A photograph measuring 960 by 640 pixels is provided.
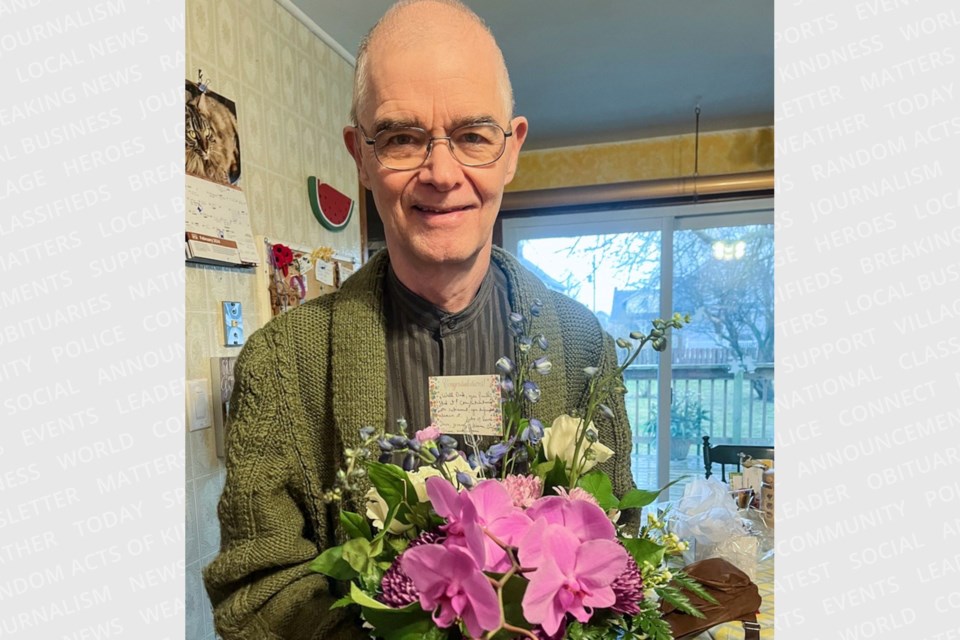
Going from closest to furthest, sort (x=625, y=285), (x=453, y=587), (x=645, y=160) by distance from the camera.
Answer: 1. (x=453, y=587)
2. (x=645, y=160)
3. (x=625, y=285)

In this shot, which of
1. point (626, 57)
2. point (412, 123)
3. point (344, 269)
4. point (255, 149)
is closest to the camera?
point (412, 123)

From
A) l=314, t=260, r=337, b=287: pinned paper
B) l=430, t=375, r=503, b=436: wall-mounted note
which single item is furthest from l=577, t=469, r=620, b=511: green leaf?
l=314, t=260, r=337, b=287: pinned paper

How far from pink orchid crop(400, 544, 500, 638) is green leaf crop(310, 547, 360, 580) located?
0.11 metres

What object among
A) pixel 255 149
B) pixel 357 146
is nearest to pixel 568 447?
pixel 357 146

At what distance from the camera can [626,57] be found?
7.73ft

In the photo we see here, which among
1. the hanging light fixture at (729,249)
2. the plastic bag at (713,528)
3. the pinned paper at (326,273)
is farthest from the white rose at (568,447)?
the hanging light fixture at (729,249)

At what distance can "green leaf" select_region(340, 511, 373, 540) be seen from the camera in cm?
51

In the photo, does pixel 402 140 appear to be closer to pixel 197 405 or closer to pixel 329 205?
pixel 197 405

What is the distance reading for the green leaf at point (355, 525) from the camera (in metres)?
0.51

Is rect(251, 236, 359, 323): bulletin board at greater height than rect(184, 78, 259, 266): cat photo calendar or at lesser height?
lesser

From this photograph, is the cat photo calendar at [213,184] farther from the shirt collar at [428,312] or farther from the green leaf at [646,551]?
the green leaf at [646,551]

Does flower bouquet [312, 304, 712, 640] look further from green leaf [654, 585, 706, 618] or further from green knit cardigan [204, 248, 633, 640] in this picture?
green knit cardigan [204, 248, 633, 640]

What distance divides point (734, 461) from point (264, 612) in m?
2.36

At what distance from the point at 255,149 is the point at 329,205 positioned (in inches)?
16.8
